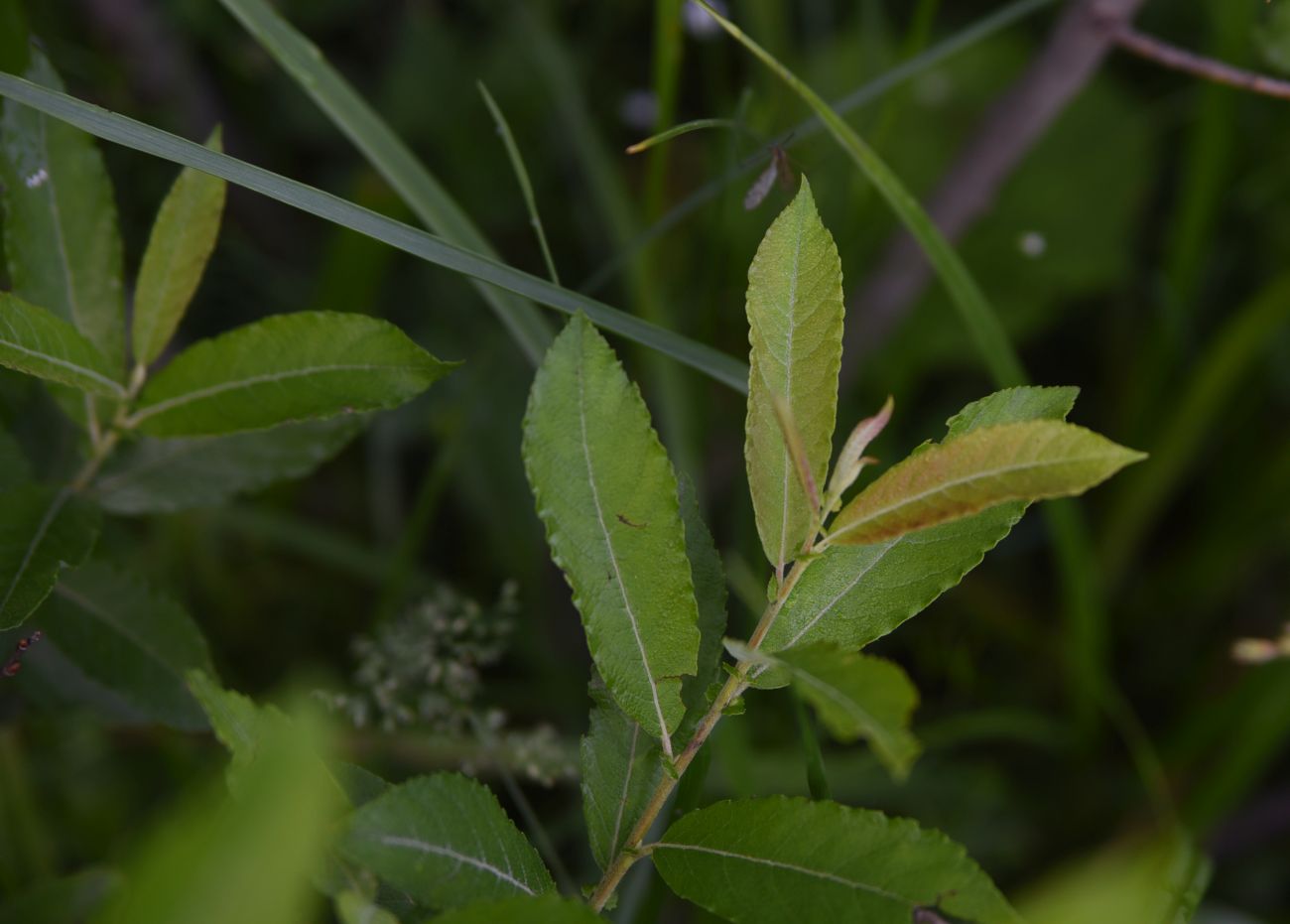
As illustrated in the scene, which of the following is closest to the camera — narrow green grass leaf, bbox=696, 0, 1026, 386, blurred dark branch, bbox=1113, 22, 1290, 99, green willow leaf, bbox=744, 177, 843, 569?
green willow leaf, bbox=744, 177, 843, 569

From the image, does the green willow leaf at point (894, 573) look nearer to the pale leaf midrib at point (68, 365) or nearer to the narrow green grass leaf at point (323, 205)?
the narrow green grass leaf at point (323, 205)

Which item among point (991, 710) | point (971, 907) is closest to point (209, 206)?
→ point (971, 907)

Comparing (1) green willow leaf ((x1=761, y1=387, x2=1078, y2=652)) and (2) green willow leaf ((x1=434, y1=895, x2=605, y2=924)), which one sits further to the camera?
(1) green willow leaf ((x1=761, y1=387, x2=1078, y2=652))

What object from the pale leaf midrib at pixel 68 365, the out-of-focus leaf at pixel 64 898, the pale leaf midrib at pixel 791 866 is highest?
the pale leaf midrib at pixel 68 365

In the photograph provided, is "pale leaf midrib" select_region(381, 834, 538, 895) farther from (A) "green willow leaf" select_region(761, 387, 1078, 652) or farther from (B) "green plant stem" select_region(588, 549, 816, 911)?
(A) "green willow leaf" select_region(761, 387, 1078, 652)

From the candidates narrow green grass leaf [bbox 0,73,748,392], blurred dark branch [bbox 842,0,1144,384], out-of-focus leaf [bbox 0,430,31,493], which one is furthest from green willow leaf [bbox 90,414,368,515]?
blurred dark branch [bbox 842,0,1144,384]

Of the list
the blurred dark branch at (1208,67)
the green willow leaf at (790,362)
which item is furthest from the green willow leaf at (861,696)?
the blurred dark branch at (1208,67)
